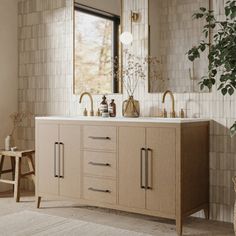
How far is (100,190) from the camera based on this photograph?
11.3ft

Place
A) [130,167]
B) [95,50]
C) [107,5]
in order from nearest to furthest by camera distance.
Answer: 1. [130,167]
2. [107,5]
3. [95,50]

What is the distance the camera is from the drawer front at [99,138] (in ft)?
11.1

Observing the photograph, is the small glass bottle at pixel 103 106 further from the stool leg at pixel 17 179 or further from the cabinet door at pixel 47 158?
the stool leg at pixel 17 179

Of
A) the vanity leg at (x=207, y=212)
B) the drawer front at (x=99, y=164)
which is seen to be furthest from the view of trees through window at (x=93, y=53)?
the vanity leg at (x=207, y=212)

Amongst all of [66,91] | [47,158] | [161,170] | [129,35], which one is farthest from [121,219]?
[129,35]

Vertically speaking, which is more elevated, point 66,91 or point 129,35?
point 129,35

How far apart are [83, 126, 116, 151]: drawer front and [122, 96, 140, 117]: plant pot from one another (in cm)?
37

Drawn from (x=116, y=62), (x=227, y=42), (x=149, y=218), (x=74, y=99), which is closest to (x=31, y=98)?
(x=74, y=99)

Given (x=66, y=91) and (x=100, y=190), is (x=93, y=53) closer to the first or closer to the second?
(x=66, y=91)

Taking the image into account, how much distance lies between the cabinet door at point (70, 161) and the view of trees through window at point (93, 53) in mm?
647

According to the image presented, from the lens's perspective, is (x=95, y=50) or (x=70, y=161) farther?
(x=95, y=50)

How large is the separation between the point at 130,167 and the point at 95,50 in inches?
56.8

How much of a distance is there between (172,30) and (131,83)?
2.03 feet

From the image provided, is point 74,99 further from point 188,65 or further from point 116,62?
point 188,65
